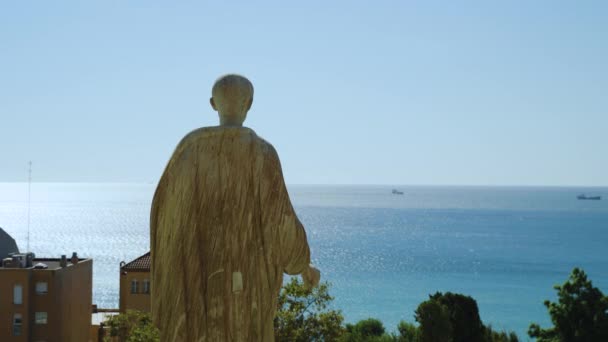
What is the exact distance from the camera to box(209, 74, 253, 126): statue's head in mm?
5266

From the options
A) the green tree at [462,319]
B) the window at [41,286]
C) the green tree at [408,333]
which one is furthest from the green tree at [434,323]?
the window at [41,286]

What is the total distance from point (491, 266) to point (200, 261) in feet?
382

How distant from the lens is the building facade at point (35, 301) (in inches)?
1542

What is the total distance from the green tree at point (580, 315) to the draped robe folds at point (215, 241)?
2508cm

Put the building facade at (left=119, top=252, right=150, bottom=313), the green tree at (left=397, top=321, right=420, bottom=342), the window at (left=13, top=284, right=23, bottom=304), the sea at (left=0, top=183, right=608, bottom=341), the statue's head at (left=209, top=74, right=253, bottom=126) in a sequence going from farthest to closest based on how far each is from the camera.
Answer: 1. the sea at (left=0, top=183, right=608, bottom=341)
2. the building facade at (left=119, top=252, right=150, bottom=313)
3. the window at (left=13, top=284, right=23, bottom=304)
4. the green tree at (left=397, top=321, right=420, bottom=342)
5. the statue's head at (left=209, top=74, right=253, bottom=126)

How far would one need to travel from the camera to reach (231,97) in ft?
17.3

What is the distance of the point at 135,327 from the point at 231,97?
68.0ft

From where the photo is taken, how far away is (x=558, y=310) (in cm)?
2816

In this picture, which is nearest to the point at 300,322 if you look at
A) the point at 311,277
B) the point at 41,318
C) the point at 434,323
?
the point at 434,323

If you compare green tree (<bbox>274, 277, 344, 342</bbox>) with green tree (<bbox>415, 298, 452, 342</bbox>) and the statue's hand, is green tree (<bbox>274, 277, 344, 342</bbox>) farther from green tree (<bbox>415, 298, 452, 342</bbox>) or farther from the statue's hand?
the statue's hand

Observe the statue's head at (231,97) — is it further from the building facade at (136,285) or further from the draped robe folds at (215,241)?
the building facade at (136,285)

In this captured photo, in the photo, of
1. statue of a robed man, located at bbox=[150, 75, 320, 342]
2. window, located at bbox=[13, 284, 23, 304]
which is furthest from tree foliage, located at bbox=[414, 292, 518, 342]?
statue of a robed man, located at bbox=[150, 75, 320, 342]

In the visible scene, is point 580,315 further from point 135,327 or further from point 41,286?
point 41,286

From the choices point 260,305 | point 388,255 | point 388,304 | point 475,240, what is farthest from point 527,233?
point 260,305
